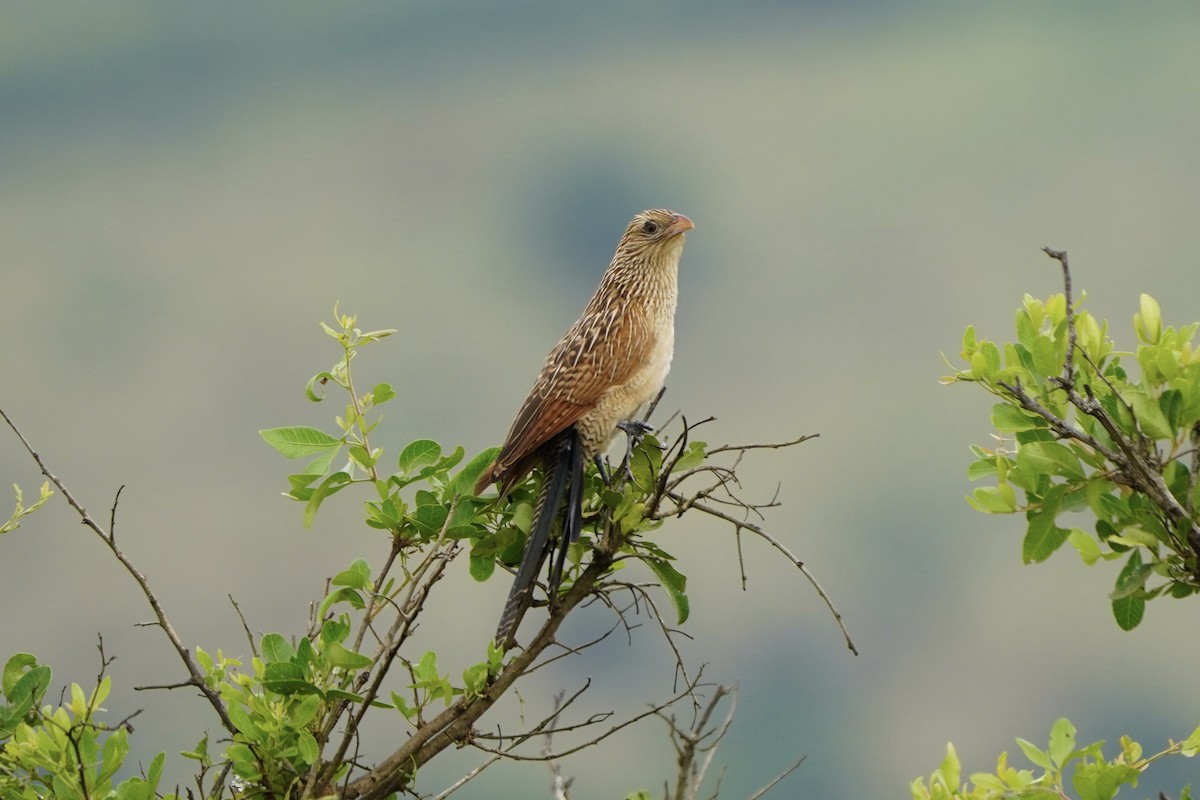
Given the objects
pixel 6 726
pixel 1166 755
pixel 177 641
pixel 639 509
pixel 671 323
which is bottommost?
pixel 1166 755

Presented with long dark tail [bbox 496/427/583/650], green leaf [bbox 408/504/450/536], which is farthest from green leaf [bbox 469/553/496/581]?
green leaf [bbox 408/504/450/536]

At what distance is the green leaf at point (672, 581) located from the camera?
2.65m

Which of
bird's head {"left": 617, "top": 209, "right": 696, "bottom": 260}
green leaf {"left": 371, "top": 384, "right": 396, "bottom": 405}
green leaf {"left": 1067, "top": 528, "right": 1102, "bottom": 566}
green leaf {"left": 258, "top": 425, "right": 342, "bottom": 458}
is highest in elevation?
bird's head {"left": 617, "top": 209, "right": 696, "bottom": 260}

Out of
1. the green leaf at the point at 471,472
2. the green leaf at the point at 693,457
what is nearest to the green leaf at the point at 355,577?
the green leaf at the point at 471,472

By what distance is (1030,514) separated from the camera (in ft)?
7.94

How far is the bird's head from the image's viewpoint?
12.3 feet

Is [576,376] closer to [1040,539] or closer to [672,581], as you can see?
[672,581]

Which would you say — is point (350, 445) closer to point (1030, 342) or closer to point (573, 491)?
point (573, 491)

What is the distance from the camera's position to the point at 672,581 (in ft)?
8.71

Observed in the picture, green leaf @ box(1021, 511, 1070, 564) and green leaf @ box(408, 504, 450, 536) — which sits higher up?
green leaf @ box(408, 504, 450, 536)

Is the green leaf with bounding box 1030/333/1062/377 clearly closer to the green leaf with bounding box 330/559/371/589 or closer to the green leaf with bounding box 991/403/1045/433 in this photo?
the green leaf with bounding box 991/403/1045/433

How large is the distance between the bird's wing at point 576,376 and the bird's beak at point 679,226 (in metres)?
0.35

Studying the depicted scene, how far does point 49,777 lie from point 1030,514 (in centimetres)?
202

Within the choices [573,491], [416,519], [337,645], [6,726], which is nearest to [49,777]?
[6,726]
